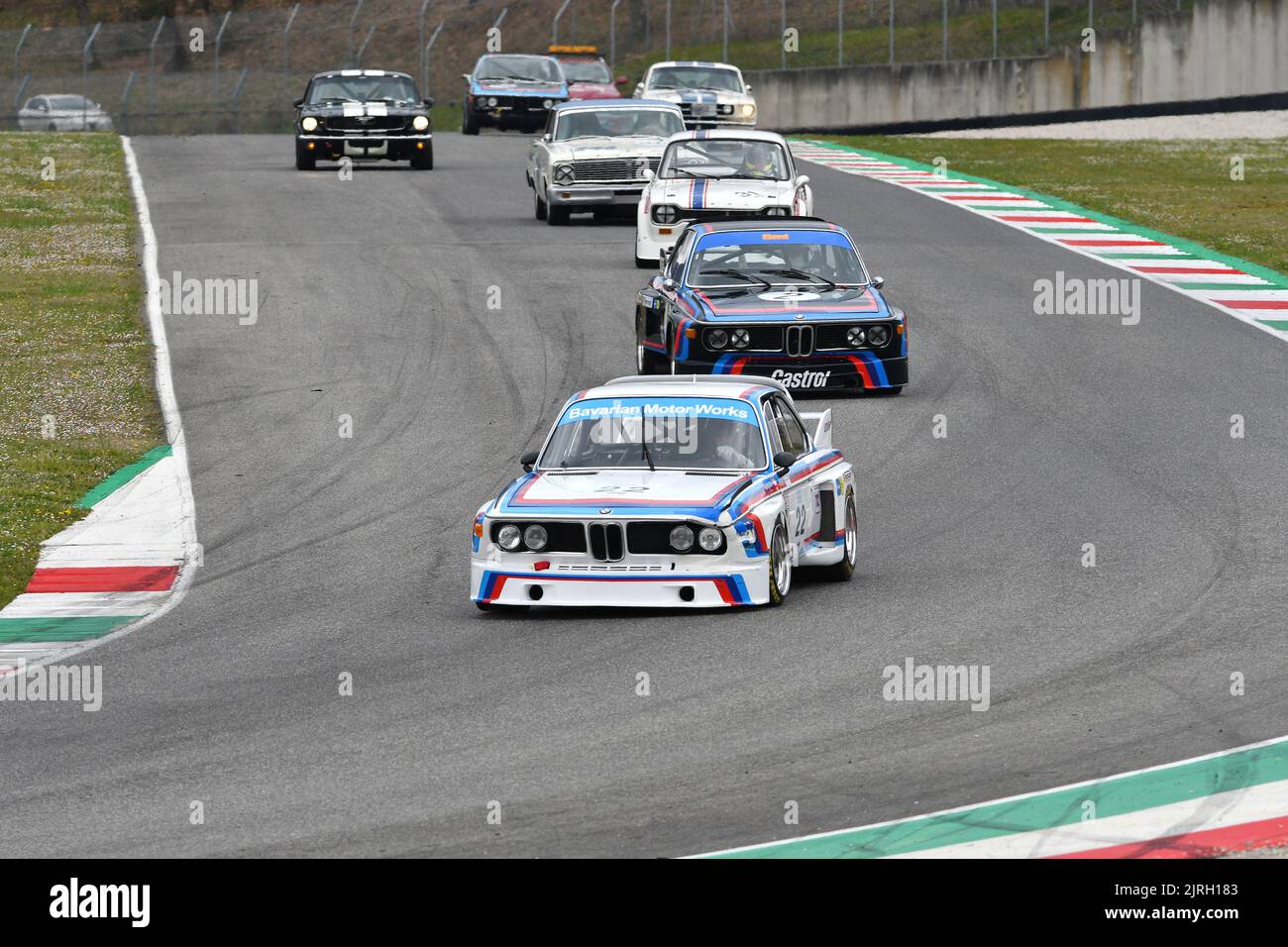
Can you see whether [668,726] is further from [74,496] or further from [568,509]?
[74,496]

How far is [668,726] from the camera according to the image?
923 cm

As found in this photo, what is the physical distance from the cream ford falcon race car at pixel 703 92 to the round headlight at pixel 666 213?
12.6m

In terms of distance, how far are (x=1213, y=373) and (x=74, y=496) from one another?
10.6 metres

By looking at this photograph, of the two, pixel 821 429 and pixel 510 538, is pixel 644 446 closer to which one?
pixel 510 538

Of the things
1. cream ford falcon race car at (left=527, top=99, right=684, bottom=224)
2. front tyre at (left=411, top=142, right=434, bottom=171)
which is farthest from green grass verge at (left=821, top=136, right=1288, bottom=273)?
front tyre at (left=411, top=142, right=434, bottom=171)

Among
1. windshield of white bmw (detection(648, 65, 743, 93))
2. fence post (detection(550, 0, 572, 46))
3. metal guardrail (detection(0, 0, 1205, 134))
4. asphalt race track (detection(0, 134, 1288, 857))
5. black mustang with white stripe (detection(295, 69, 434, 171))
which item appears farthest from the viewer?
fence post (detection(550, 0, 572, 46))

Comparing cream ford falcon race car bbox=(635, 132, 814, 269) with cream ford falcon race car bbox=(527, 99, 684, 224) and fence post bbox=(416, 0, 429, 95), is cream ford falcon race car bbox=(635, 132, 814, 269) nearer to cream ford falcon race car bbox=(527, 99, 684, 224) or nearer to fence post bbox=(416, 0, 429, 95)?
cream ford falcon race car bbox=(527, 99, 684, 224)

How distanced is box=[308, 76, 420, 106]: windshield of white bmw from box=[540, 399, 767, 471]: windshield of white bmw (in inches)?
926

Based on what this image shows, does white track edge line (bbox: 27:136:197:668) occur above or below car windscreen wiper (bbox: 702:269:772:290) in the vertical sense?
below

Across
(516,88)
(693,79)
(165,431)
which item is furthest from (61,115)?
(165,431)

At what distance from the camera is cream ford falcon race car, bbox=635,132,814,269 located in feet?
82.0

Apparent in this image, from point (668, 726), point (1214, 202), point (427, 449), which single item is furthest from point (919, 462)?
point (1214, 202)
